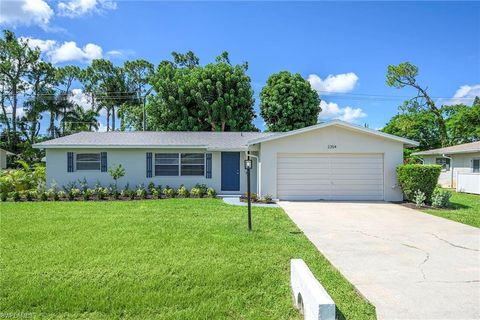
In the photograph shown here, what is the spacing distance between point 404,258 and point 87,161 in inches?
567

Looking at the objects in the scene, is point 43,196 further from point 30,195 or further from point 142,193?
point 142,193

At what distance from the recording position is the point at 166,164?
1543cm

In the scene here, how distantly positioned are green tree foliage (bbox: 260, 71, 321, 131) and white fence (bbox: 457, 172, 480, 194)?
12183mm

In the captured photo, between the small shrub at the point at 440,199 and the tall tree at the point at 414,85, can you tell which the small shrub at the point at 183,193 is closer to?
the small shrub at the point at 440,199

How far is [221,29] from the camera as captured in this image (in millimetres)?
12609

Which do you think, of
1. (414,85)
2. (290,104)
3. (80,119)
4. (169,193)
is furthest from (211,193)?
(80,119)

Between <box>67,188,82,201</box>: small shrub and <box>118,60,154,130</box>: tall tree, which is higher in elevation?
<box>118,60,154,130</box>: tall tree

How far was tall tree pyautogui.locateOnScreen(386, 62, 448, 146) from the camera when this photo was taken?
96.2ft

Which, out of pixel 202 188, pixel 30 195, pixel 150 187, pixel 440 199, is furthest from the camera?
pixel 150 187

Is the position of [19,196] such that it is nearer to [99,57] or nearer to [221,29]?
[221,29]

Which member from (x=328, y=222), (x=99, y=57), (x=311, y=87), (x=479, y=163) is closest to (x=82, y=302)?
(x=328, y=222)

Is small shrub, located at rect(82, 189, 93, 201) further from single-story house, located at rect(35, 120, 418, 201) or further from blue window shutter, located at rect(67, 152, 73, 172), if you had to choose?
blue window shutter, located at rect(67, 152, 73, 172)

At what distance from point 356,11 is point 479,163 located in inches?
467

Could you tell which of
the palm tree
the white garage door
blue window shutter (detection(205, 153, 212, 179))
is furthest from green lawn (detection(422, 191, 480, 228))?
the palm tree
